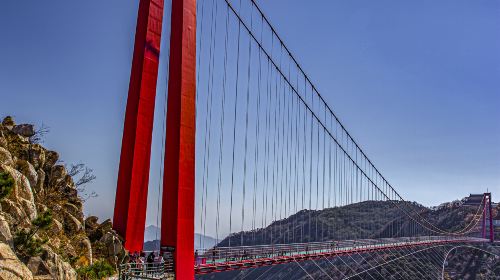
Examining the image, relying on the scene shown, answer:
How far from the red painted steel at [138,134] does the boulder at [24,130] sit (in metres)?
3.75

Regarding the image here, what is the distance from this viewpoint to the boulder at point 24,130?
1783cm

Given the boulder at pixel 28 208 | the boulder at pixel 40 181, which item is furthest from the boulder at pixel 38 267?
the boulder at pixel 40 181

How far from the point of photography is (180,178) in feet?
57.8

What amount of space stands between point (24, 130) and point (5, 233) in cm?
720

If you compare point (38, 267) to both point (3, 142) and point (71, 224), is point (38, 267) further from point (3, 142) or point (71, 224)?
point (3, 142)

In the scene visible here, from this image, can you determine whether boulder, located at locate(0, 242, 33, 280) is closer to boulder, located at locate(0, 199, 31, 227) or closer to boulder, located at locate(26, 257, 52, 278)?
boulder, located at locate(26, 257, 52, 278)

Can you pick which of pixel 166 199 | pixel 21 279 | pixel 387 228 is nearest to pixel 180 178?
pixel 166 199

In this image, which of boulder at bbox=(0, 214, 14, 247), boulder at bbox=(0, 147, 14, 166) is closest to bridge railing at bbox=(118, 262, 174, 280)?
boulder at bbox=(0, 214, 14, 247)

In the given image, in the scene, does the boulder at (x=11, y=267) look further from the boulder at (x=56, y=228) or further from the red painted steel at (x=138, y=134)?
the red painted steel at (x=138, y=134)

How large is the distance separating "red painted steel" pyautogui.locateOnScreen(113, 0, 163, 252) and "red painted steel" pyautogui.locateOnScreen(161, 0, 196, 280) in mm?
1726

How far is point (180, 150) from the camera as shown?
58.7 feet

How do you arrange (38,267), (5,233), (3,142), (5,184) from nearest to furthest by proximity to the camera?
1. (5,233)
2. (5,184)
3. (38,267)
4. (3,142)

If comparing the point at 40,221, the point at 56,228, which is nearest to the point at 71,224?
the point at 56,228

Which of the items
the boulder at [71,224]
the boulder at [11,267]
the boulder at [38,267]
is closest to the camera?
the boulder at [11,267]
